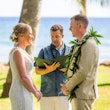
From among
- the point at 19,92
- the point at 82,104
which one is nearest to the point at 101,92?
the point at 19,92

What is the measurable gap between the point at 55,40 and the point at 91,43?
96cm

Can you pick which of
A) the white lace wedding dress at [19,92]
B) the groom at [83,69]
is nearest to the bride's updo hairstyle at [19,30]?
the white lace wedding dress at [19,92]

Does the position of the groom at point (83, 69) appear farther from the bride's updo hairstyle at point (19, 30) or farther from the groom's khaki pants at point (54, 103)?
the groom's khaki pants at point (54, 103)

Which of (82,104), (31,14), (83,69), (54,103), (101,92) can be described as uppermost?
(31,14)

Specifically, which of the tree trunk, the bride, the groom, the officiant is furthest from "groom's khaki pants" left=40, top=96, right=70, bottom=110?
the tree trunk

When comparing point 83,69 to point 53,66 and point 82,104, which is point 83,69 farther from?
point 53,66

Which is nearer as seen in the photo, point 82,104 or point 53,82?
point 82,104

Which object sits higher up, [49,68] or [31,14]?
[31,14]

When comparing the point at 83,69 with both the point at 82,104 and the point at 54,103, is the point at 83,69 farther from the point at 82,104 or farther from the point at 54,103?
the point at 54,103

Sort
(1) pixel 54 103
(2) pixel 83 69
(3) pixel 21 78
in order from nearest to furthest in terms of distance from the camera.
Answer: (2) pixel 83 69, (3) pixel 21 78, (1) pixel 54 103

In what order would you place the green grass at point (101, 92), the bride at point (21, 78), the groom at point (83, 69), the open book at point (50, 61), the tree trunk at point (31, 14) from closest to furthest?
the groom at point (83, 69)
the bride at point (21, 78)
the open book at point (50, 61)
the tree trunk at point (31, 14)
the green grass at point (101, 92)

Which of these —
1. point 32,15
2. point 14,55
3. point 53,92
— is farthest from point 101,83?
point 14,55

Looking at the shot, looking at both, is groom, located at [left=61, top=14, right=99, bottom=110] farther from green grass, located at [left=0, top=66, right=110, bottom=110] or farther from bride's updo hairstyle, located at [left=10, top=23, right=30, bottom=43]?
green grass, located at [left=0, top=66, right=110, bottom=110]

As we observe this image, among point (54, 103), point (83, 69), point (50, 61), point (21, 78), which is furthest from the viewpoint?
point (54, 103)
